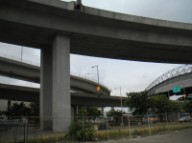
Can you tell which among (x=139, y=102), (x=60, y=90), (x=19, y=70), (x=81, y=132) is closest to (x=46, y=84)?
(x=60, y=90)

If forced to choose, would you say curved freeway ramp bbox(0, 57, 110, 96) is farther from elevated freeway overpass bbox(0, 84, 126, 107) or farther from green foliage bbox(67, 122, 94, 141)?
green foliage bbox(67, 122, 94, 141)

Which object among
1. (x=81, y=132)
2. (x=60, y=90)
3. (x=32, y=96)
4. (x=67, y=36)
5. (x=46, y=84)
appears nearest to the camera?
(x=81, y=132)

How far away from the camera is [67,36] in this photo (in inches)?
1188

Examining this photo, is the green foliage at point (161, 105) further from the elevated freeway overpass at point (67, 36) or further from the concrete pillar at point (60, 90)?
the concrete pillar at point (60, 90)

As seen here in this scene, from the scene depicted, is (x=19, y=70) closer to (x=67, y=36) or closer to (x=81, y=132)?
(x=67, y=36)

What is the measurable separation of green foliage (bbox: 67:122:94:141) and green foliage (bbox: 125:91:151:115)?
34.8 meters

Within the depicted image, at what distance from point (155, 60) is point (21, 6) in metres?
21.9

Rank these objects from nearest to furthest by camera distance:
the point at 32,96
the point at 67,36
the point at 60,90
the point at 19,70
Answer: the point at 60,90 < the point at 67,36 < the point at 19,70 < the point at 32,96

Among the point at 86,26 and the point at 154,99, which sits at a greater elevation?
the point at 86,26

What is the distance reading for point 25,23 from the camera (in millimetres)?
26469

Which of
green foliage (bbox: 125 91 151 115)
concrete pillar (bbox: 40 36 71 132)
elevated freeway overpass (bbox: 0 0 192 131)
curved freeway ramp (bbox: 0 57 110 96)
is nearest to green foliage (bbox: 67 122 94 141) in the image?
concrete pillar (bbox: 40 36 71 132)

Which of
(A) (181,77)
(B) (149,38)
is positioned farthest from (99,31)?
(A) (181,77)

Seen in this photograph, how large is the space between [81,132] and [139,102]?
118 feet

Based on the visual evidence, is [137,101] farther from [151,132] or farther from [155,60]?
[151,132]
